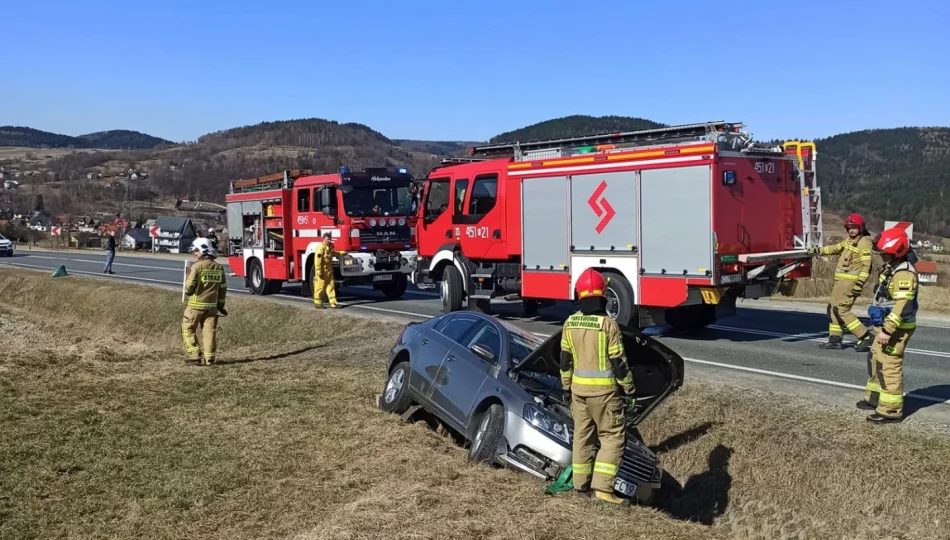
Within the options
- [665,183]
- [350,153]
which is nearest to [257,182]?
[665,183]

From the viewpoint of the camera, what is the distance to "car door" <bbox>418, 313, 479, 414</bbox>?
8.52 meters

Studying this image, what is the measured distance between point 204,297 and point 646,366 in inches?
281

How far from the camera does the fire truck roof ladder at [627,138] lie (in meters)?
12.8

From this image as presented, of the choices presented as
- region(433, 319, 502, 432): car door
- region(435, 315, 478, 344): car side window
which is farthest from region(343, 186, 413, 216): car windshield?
region(433, 319, 502, 432): car door

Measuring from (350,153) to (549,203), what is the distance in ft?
380

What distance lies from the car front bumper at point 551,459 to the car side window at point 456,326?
166cm

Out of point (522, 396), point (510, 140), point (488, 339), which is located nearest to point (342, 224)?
point (488, 339)

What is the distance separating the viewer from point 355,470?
298 inches

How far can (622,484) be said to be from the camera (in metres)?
6.86

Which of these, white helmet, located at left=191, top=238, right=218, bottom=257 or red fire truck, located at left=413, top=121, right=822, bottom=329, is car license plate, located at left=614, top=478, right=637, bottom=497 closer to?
red fire truck, located at left=413, top=121, right=822, bottom=329

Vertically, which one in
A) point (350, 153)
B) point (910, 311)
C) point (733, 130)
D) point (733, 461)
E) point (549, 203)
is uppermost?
point (350, 153)

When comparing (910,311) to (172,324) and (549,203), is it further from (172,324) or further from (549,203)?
(172,324)

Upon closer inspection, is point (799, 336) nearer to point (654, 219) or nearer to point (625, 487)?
point (654, 219)

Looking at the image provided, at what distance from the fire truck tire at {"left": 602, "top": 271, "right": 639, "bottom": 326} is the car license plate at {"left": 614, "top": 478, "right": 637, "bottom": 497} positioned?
639 centimetres
